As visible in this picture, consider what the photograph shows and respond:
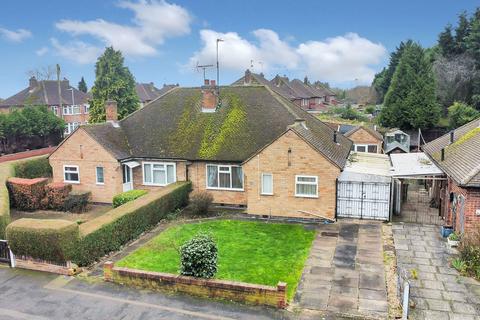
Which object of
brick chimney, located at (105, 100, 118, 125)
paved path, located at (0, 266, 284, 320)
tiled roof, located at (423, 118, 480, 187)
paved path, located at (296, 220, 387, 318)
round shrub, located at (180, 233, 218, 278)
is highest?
brick chimney, located at (105, 100, 118, 125)

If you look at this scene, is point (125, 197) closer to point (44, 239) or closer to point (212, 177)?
point (212, 177)

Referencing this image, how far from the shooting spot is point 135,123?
96.3 feet

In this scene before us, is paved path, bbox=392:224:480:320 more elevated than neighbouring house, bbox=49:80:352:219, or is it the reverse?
neighbouring house, bbox=49:80:352:219

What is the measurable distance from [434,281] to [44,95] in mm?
66064

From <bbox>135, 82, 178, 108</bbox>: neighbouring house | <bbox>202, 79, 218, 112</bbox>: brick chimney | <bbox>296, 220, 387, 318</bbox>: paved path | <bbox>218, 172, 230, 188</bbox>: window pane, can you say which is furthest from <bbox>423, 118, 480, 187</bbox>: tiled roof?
<bbox>135, 82, 178, 108</bbox>: neighbouring house

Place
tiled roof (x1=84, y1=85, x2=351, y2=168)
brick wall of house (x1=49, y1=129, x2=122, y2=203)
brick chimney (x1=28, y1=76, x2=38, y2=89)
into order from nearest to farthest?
tiled roof (x1=84, y1=85, x2=351, y2=168)
brick wall of house (x1=49, y1=129, x2=122, y2=203)
brick chimney (x1=28, y1=76, x2=38, y2=89)

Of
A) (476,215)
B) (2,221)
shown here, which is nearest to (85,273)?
(2,221)

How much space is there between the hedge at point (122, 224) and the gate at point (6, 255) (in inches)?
112

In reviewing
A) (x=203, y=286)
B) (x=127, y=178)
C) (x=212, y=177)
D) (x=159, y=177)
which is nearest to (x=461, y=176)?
(x=203, y=286)

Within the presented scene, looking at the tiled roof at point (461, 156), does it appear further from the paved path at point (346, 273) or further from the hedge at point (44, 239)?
the hedge at point (44, 239)

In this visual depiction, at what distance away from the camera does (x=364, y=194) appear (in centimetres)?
2105

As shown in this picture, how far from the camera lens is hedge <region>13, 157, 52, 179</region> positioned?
29.7m

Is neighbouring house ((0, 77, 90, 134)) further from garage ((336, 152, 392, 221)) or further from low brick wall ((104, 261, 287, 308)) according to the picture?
low brick wall ((104, 261, 287, 308))

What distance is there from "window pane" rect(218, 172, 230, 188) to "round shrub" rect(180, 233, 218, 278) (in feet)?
37.2
